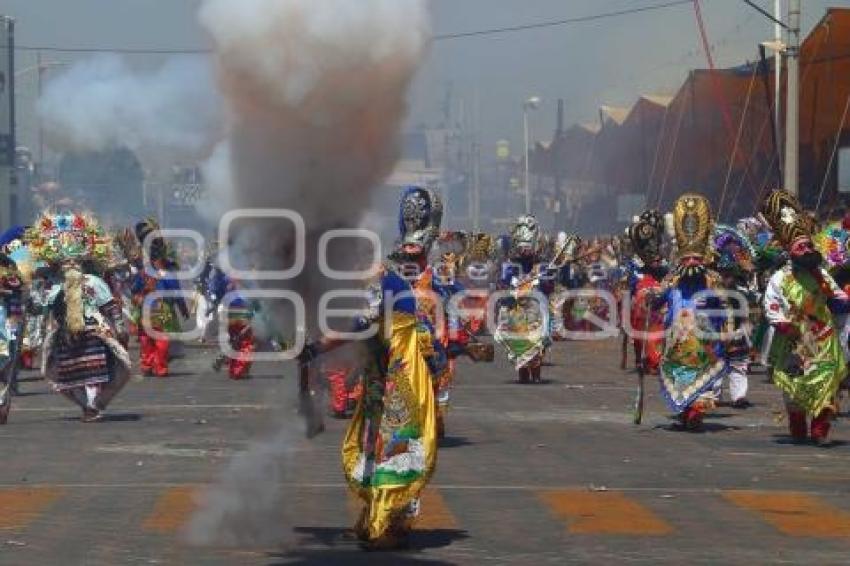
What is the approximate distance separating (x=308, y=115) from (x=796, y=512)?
5.08 meters

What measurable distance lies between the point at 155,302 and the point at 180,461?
47.0 feet

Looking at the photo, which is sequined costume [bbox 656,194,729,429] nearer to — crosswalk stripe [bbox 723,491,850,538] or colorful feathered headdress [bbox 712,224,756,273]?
colorful feathered headdress [bbox 712,224,756,273]

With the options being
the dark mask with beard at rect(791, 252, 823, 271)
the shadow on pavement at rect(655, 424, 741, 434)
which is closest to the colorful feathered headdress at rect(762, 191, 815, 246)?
the dark mask with beard at rect(791, 252, 823, 271)

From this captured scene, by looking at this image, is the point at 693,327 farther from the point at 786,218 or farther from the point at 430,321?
the point at 430,321

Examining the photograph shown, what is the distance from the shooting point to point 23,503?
15.2 meters

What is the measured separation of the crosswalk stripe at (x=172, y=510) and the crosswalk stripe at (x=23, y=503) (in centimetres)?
77

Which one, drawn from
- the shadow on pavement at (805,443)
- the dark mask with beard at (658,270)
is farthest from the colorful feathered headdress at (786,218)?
the dark mask with beard at (658,270)

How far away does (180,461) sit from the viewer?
18141mm

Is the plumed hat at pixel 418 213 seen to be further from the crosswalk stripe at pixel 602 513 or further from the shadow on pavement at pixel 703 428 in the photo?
the shadow on pavement at pixel 703 428

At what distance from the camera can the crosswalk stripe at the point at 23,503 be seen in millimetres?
14281

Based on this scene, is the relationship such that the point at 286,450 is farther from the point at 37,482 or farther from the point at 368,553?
the point at 37,482

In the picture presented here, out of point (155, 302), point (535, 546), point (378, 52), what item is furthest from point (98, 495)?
point (155, 302)

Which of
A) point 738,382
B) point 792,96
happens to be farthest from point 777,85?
point 738,382

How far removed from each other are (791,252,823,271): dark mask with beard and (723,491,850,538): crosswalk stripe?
3.97 m
